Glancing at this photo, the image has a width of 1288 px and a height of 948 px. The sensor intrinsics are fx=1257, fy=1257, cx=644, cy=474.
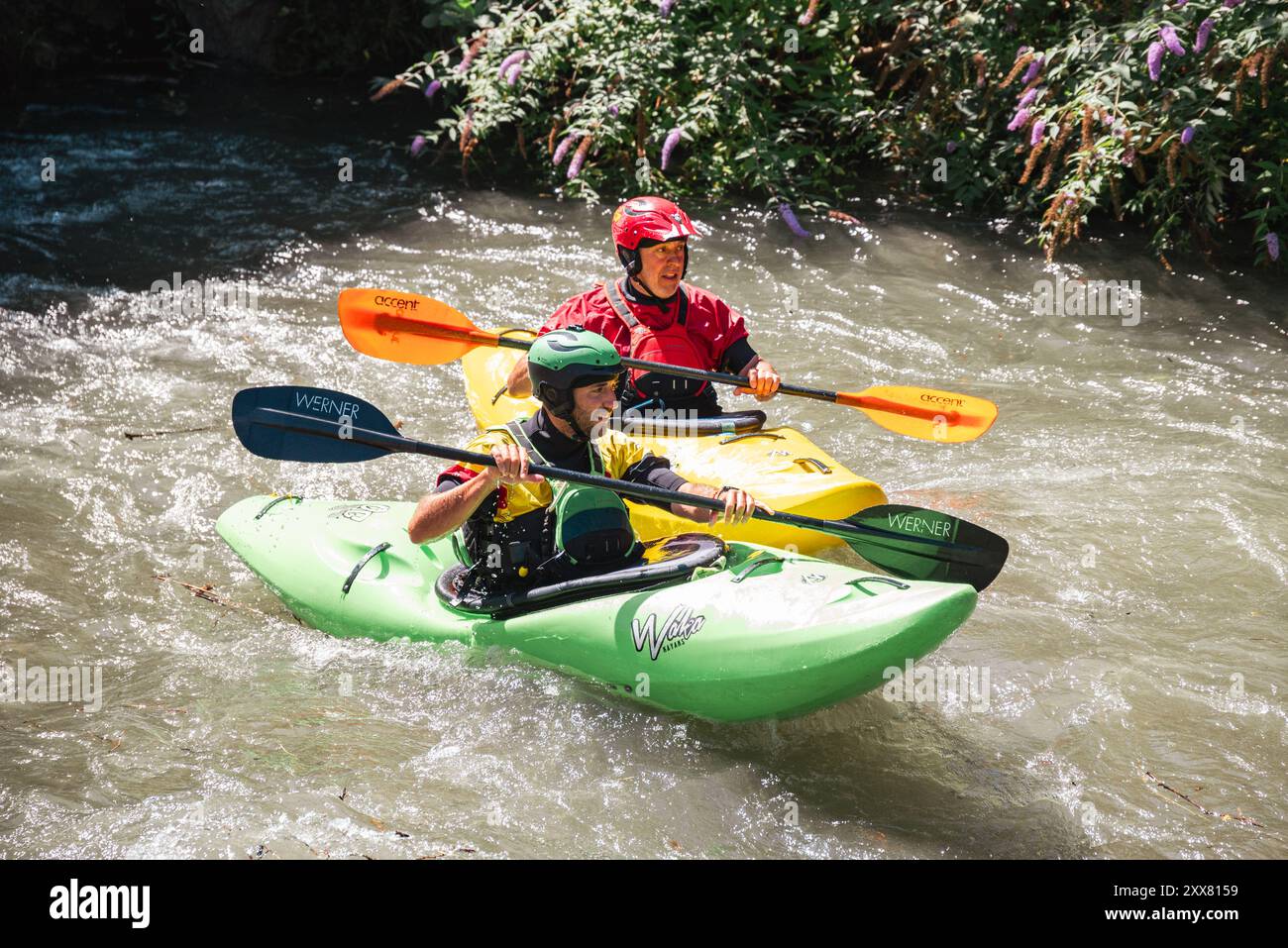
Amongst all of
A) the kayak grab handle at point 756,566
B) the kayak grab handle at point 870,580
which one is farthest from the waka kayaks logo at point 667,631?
the kayak grab handle at point 870,580

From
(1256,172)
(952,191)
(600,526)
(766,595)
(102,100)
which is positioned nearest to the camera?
(766,595)

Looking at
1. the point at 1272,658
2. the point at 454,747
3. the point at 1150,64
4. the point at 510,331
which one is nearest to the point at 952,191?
the point at 1150,64

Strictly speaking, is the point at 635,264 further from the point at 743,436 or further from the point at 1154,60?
the point at 1154,60

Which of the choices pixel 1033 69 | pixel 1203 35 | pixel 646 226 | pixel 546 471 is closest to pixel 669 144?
pixel 1033 69

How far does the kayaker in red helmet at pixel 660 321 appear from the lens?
15.5 ft

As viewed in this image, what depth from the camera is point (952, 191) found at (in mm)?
8148

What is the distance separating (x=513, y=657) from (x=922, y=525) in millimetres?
1337

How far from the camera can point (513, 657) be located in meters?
3.82

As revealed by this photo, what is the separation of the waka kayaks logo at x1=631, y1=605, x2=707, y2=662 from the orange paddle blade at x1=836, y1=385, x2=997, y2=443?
61.1 inches

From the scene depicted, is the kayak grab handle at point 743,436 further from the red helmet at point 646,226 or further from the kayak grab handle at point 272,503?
the kayak grab handle at point 272,503

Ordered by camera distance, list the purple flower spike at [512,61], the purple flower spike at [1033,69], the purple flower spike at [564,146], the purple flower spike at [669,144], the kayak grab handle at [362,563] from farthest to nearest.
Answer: the purple flower spike at [512,61] < the purple flower spike at [564,146] < the purple flower spike at [669,144] < the purple flower spike at [1033,69] < the kayak grab handle at [362,563]

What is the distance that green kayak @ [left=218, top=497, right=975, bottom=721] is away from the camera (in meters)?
3.29
